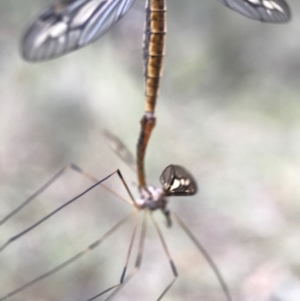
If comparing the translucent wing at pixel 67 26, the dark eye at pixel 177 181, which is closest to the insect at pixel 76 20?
the translucent wing at pixel 67 26

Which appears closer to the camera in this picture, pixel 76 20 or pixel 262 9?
pixel 76 20

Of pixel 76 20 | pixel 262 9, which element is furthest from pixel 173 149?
pixel 76 20

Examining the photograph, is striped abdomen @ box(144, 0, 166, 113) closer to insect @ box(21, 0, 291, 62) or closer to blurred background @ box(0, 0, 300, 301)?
insect @ box(21, 0, 291, 62)

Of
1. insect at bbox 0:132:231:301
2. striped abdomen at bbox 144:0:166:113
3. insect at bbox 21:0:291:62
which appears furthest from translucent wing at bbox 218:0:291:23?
insect at bbox 0:132:231:301

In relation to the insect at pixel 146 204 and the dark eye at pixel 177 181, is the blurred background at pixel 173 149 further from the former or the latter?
the dark eye at pixel 177 181

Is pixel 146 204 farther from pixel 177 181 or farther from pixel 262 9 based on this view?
pixel 262 9

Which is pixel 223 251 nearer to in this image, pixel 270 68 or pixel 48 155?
pixel 48 155

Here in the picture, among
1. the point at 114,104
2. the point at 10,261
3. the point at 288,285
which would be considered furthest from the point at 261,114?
the point at 10,261
